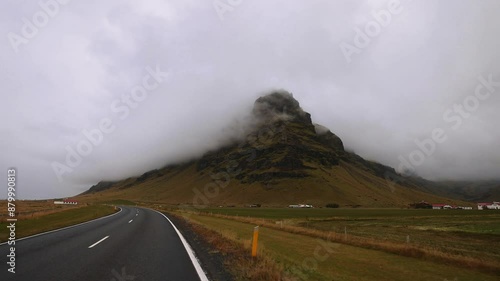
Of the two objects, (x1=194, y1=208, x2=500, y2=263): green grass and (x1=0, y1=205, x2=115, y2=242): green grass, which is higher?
(x1=0, y1=205, x2=115, y2=242): green grass

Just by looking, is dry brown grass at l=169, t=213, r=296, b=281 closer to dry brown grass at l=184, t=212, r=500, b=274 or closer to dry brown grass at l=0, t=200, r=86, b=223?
dry brown grass at l=184, t=212, r=500, b=274

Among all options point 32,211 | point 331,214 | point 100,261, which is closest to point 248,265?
point 100,261

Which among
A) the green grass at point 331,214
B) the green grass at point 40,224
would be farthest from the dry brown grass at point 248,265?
the green grass at point 331,214

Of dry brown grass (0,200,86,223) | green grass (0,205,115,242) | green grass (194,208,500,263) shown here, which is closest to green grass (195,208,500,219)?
green grass (194,208,500,263)

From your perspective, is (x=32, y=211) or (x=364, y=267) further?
(x=32, y=211)

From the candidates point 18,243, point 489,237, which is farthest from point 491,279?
point 489,237

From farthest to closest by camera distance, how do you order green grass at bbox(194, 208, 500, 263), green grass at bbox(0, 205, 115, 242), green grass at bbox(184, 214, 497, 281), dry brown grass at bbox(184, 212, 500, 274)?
1. green grass at bbox(194, 208, 500, 263)
2. green grass at bbox(0, 205, 115, 242)
3. dry brown grass at bbox(184, 212, 500, 274)
4. green grass at bbox(184, 214, 497, 281)

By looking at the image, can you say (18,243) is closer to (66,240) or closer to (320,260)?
(66,240)

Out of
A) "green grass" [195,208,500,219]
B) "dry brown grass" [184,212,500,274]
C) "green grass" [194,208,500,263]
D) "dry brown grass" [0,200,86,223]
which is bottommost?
"green grass" [195,208,500,219]

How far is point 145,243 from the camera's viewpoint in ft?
51.6

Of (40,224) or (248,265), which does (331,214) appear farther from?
(248,265)

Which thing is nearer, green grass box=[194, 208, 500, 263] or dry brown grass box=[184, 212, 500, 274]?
dry brown grass box=[184, 212, 500, 274]

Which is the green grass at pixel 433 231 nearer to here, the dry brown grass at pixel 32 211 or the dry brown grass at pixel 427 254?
the dry brown grass at pixel 427 254

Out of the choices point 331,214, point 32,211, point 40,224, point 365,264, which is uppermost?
point 32,211
